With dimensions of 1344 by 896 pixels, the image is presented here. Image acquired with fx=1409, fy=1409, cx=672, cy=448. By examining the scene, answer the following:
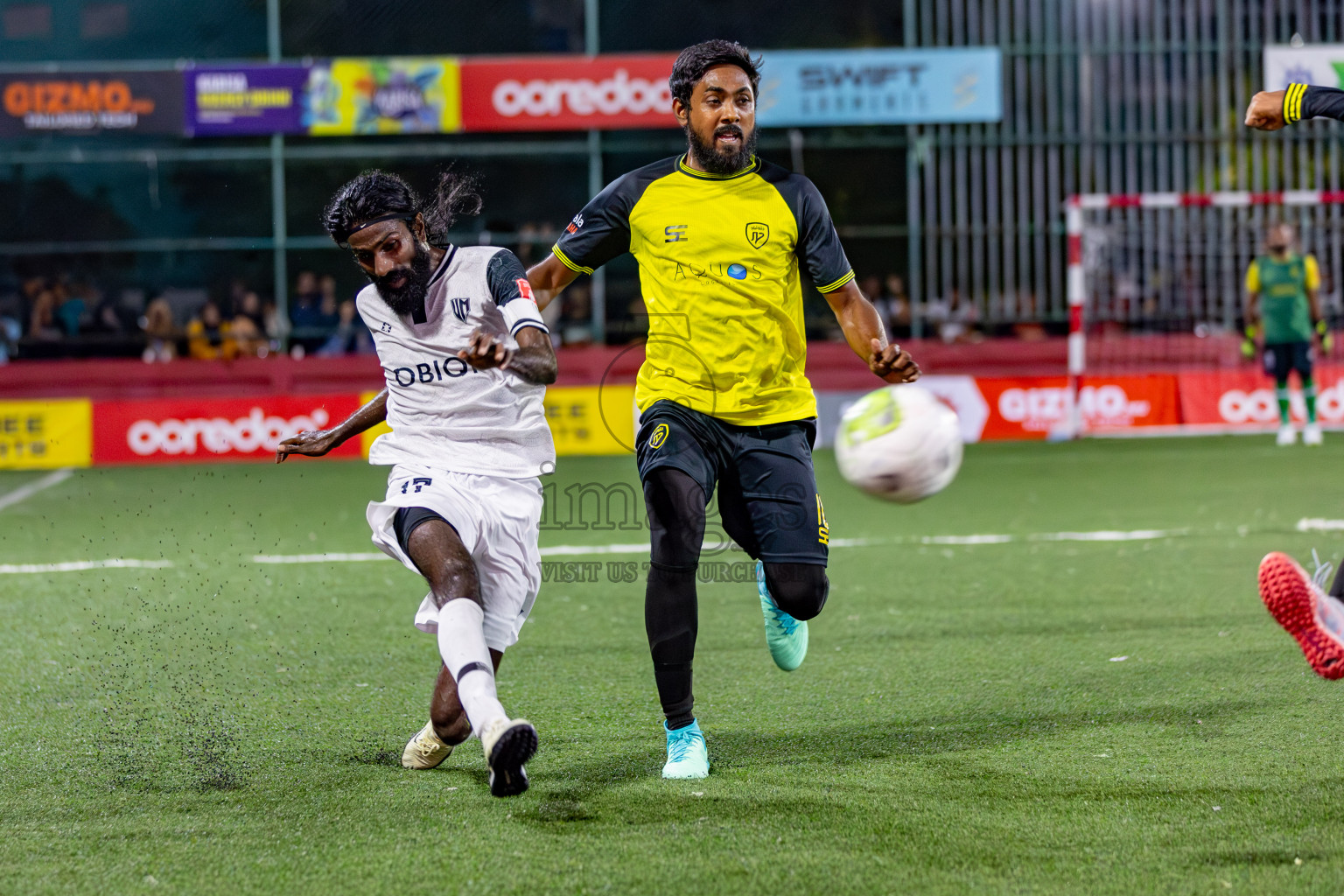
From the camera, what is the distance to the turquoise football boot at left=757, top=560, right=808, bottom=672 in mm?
4816

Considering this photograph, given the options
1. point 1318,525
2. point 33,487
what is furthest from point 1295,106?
point 33,487

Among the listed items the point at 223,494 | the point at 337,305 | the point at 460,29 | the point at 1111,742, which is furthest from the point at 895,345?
the point at 460,29

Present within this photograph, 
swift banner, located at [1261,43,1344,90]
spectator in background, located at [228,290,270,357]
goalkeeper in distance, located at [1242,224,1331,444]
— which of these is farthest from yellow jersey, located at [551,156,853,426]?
swift banner, located at [1261,43,1344,90]

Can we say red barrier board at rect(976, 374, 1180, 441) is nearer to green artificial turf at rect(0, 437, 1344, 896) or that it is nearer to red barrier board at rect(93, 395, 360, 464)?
green artificial turf at rect(0, 437, 1344, 896)

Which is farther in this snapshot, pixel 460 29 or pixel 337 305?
pixel 460 29

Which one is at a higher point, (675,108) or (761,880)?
(675,108)

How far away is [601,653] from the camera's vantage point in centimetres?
623

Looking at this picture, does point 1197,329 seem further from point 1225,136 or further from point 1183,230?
point 1225,136

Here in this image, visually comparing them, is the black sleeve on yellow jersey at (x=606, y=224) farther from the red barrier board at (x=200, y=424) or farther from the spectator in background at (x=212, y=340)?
the spectator in background at (x=212, y=340)

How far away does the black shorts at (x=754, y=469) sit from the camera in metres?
4.42

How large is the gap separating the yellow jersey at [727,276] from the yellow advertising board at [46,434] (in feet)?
42.0

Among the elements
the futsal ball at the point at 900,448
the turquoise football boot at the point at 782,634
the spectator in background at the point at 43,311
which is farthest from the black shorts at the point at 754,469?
the spectator in background at the point at 43,311

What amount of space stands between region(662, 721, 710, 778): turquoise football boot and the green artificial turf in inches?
3.0

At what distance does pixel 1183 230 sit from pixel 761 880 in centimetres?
1735
